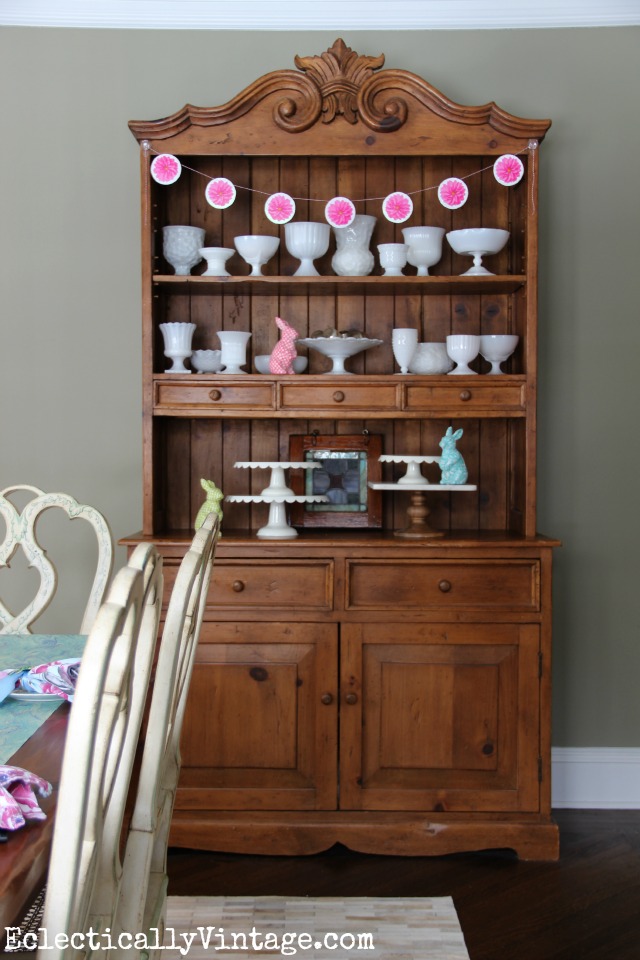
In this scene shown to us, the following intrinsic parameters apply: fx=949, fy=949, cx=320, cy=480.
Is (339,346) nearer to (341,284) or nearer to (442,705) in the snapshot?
(341,284)

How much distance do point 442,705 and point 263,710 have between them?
1.65 ft

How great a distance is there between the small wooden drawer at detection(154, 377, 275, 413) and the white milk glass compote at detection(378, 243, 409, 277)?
1.71 ft

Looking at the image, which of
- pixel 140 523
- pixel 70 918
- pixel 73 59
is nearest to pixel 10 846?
pixel 70 918

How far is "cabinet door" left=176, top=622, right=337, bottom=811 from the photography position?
267 cm

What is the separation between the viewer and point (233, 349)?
9.49 feet

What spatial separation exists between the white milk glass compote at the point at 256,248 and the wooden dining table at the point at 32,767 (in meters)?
1.39

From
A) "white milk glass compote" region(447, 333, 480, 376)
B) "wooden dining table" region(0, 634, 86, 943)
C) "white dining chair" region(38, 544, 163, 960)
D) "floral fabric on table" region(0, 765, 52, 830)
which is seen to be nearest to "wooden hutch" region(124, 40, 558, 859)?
"white milk glass compote" region(447, 333, 480, 376)

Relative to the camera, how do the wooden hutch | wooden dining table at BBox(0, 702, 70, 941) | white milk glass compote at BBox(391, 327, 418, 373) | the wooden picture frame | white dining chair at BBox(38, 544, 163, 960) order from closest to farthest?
white dining chair at BBox(38, 544, 163, 960), wooden dining table at BBox(0, 702, 70, 941), the wooden hutch, white milk glass compote at BBox(391, 327, 418, 373), the wooden picture frame

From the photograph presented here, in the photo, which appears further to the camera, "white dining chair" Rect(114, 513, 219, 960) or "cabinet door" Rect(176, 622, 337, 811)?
"cabinet door" Rect(176, 622, 337, 811)

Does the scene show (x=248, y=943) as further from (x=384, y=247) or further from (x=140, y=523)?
(x=384, y=247)

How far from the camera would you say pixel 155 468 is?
2.88m

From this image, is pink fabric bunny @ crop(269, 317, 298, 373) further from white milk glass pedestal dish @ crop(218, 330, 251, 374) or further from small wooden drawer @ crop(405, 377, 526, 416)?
small wooden drawer @ crop(405, 377, 526, 416)

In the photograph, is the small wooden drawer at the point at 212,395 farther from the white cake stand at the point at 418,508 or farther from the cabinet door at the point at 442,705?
the cabinet door at the point at 442,705

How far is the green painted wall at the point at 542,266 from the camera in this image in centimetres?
308
